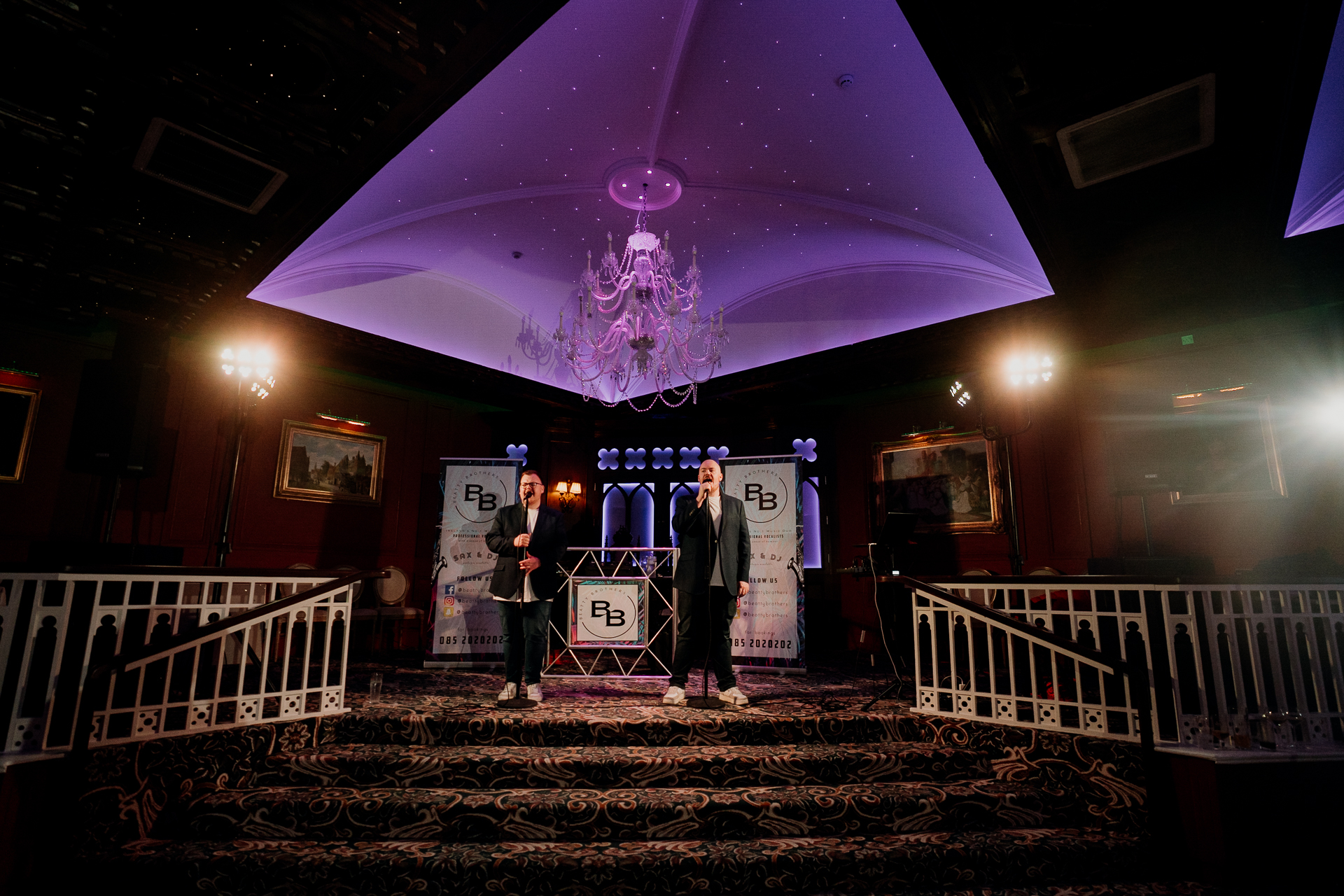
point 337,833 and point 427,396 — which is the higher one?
point 427,396

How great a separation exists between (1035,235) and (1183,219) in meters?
1.07

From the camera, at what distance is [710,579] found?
507 cm

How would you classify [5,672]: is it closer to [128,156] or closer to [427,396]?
[128,156]

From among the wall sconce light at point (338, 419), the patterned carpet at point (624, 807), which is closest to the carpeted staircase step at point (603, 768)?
the patterned carpet at point (624, 807)

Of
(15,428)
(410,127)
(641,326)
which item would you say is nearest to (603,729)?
(410,127)

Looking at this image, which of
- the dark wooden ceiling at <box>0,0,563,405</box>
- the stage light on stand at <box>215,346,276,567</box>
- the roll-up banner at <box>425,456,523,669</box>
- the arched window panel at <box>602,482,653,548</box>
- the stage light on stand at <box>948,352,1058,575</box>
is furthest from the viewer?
the arched window panel at <box>602,482,653,548</box>

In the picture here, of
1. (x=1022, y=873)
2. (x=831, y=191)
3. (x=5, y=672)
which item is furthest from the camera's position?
(x=831, y=191)

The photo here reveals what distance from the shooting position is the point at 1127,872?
3424mm

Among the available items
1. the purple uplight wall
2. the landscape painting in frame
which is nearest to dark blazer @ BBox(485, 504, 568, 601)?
the landscape painting in frame

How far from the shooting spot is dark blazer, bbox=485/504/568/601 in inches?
201

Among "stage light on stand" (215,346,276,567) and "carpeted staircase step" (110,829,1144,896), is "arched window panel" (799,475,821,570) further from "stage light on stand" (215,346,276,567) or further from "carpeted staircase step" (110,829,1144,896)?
"stage light on stand" (215,346,276,567)

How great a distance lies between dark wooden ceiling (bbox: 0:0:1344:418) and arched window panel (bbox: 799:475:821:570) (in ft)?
12.2

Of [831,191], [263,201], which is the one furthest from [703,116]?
[263,201]

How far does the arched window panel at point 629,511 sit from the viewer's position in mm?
10656
